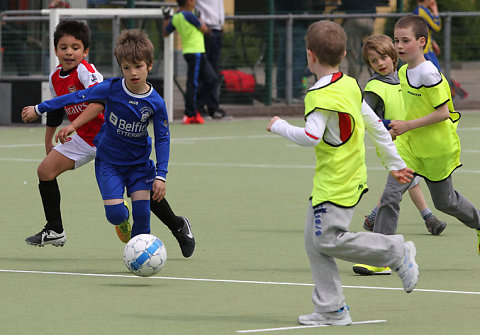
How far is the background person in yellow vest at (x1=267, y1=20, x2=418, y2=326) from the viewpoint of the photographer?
601cm

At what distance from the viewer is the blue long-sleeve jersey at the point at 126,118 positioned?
7.59m

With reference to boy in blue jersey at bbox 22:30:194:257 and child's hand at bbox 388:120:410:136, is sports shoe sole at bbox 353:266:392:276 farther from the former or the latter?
boy in blue jersey at bbox 22:30:194:257

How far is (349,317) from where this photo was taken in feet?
19.9

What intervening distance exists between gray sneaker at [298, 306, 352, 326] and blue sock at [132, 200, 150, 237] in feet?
6.46

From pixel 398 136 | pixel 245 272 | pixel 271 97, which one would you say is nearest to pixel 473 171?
pixel 398 136

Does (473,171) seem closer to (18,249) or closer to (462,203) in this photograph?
(462,203)

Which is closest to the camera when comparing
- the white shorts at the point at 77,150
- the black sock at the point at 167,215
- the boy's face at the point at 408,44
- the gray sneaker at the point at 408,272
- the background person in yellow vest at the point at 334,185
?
the background person in yellow vest at the point at 334,185

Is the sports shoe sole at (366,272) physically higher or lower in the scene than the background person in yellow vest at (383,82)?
lower

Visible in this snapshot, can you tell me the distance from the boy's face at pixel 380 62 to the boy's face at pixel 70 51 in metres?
2.02

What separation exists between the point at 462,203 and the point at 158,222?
2845 millimetres

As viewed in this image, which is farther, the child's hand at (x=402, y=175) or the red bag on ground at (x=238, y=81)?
the red bag on ground at (x=238, y=81)

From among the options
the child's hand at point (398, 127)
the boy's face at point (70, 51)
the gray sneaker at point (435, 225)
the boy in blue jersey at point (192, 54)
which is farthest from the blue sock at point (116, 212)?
the boy in blue jersey at point (192, 54)

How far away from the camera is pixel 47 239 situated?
838 cm

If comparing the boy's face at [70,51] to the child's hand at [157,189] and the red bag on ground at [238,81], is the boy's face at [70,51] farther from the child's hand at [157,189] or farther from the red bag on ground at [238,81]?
the red bag on ground at [238,81]
